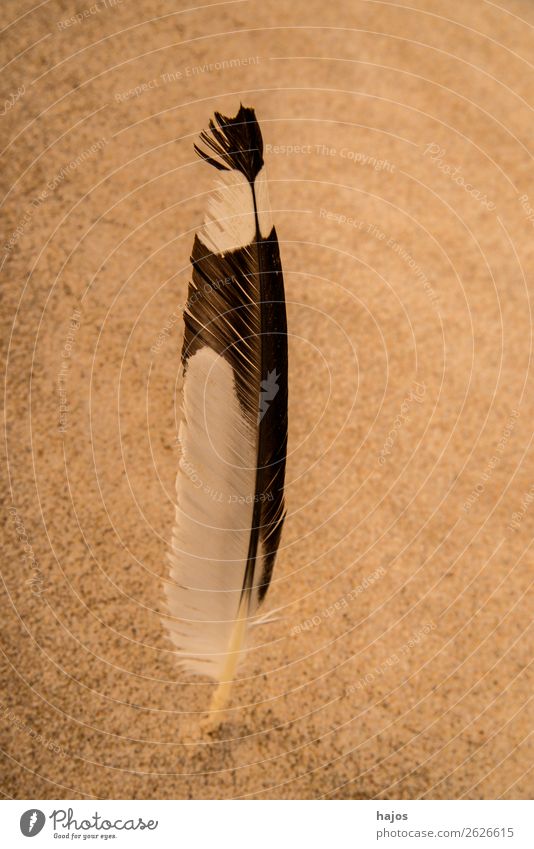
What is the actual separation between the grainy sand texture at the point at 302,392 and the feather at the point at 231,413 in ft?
0.16

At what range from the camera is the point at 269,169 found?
0.64 m

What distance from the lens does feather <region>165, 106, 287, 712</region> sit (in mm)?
559

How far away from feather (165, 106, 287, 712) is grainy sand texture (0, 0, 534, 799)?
48 mm

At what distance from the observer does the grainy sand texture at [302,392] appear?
0.62m

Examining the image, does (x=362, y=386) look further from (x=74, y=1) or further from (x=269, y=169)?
(x=74, y=1)

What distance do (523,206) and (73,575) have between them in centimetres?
65

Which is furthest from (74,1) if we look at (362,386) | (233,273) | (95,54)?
(362,386)

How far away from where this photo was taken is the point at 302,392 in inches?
25.2
